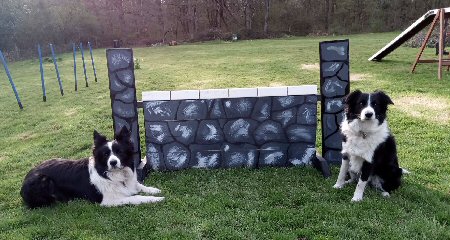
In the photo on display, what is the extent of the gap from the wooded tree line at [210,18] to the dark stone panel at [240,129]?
3351 centimetres

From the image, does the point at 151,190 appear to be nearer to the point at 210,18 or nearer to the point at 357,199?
the point at 357,199

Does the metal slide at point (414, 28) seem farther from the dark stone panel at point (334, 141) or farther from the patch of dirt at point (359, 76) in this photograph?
the dark stone panel at point (334, 141)

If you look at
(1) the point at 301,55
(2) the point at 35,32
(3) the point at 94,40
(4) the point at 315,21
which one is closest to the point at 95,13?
(3) the point at 94,40

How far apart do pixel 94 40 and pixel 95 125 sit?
106 ft

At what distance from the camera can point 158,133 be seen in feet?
17.7

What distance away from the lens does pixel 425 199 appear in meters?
4.32

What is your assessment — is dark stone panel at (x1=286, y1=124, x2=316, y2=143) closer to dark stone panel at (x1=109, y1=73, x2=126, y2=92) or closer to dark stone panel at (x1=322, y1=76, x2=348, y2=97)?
dark stone panel at (x1=322, y1=76, x2=348, y2=97)

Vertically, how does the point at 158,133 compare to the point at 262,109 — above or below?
below

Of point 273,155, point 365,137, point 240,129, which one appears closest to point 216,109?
point 240,129

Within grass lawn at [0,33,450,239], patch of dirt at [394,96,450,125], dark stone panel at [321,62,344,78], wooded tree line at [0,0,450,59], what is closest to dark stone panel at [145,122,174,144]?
grass lawn at [0,33,450,239]

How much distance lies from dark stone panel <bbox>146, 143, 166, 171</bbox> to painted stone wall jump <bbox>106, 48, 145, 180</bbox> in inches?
11.6

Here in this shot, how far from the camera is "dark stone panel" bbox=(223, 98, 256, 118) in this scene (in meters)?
5.30

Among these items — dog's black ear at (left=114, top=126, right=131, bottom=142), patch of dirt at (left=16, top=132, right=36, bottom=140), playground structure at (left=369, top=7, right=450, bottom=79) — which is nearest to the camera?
dog's black ear at (left=114, top=126, right=131, bottom=142)

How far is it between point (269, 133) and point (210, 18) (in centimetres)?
3919
